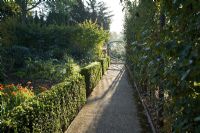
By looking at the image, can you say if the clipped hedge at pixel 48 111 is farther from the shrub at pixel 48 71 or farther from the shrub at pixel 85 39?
the shrub at pixel 85 39

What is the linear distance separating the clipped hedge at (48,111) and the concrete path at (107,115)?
384mm

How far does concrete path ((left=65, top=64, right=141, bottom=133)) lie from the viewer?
9430 millimetres

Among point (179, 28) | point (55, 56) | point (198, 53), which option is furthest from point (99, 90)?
point (198, 53)

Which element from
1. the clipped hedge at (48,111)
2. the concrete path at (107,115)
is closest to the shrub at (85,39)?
the concrete path at (107,115)

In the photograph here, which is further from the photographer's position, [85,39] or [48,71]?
[85,39]

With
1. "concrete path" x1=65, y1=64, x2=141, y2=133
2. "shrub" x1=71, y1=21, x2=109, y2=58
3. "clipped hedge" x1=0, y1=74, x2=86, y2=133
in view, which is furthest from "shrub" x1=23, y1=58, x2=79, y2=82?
"shrub" x1=71, y1=21, x2=109, y2=58

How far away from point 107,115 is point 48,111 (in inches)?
181

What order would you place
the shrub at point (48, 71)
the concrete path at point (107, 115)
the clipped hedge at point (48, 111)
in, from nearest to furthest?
the clipped hedge at point (48, 111) → the concrete path at point (107, 115) → the shrub at point (48, 71)

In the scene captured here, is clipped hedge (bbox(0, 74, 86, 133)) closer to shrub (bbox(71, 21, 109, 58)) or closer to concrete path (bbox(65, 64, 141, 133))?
concrete path (bbox(65, 64, 141, 133))

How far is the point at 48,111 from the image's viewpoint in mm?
6859

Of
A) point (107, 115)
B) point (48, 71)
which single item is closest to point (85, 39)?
point (48, 71)

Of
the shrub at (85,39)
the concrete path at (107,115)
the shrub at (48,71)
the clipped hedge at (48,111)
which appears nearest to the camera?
the clipped hedge at (48,111)

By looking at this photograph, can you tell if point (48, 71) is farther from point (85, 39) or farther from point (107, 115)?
point (85, 39)

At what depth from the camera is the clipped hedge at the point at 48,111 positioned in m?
5.04
